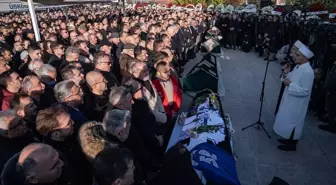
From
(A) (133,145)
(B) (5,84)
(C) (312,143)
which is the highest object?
(B) (5,84)

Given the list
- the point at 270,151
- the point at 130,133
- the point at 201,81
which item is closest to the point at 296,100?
the point at 270,151

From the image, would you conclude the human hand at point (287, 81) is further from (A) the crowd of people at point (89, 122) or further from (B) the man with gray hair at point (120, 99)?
(B) the man with gray hair at point (120, 99)

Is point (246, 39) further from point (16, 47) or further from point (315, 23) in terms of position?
point (16, 47)

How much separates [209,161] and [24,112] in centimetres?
237

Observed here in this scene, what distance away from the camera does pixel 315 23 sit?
8656mm

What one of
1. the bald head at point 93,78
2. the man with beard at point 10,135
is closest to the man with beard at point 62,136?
the man with beard at point 10,135

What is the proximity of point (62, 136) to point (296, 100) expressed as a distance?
150 inches

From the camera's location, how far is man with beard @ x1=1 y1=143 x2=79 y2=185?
188cm

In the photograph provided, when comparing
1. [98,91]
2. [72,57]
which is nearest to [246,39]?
[72,57]

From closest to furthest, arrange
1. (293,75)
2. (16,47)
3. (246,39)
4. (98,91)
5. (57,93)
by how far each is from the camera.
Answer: (57,93), (98,91), (293,75), (16,47), (246,39)

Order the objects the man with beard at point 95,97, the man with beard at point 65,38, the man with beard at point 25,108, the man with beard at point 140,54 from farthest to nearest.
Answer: the man with beard at point 65,38, the man with beard at point 140,54, the man with beard at point 95,97, the man with beard at point 25,108

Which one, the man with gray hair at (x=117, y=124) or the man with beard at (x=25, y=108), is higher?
the man with gray hair at (x=117, y=124)

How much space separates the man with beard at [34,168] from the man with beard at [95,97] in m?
1.55

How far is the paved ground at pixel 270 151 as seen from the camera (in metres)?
4.08
